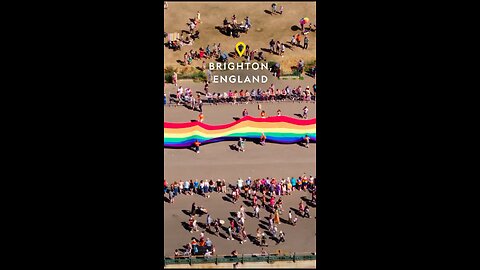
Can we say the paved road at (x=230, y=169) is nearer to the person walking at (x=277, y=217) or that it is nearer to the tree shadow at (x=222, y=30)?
the person walking at (x=277, y=217)

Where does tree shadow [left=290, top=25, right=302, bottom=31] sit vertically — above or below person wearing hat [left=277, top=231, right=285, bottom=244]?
above

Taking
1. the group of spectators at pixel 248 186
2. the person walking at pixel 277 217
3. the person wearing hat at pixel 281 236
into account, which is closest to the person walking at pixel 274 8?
the group of spectators at pixel 248 186

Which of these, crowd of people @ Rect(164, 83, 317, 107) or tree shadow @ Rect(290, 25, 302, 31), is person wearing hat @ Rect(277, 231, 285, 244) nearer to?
crowd of people @ Rect(164, 83, 317, 107)

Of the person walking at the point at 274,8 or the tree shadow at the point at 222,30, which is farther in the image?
the person walking at the point at 274,8

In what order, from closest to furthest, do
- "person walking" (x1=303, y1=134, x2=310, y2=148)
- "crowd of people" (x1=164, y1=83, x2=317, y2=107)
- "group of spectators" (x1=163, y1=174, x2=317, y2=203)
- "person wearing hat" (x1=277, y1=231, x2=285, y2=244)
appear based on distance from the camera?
"person wearing hat" (x1=277, y1=231, x2=285, y2=244), "group of spectators" (x1=163, y1=174, x2=317, y2=203), "person walking" (x1=303, y1=134, x2=310, y2=148), "crowd of people" (x1=164, y1=83, x2=317, y2=107)

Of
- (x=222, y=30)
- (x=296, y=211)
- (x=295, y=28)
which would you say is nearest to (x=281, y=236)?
(x=296, y=211)

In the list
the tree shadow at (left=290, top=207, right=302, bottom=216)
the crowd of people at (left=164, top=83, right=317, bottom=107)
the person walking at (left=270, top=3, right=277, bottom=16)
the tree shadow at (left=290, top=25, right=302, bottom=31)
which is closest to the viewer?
the tree shadow at (left=290, top=207, right=302, bottom=216)

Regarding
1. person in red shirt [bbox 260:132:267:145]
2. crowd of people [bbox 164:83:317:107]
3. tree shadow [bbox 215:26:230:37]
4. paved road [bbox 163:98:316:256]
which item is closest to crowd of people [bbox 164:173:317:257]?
paved road [bbox 163:98:316:256]
